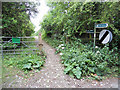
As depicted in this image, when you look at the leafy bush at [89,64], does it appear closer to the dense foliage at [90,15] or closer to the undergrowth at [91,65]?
the undergrowth at [91,65]

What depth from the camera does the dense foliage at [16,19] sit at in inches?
135

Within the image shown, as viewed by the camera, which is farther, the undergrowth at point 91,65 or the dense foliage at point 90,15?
the dense foliage at point 90,15

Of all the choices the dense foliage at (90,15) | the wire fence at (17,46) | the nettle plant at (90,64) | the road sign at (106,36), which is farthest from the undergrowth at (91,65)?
the wire fence at (17,46)

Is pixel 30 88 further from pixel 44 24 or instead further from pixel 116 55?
pixel 44 24

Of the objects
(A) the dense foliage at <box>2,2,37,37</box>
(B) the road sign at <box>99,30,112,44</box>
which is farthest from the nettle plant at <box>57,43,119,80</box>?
(A) the dense foliage at <box>2,2,37,37</box>

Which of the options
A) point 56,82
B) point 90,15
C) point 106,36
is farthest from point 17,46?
point 106,36

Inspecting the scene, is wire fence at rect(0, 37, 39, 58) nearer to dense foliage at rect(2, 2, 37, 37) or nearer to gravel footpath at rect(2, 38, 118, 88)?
dense foliage at rect(2, 2, 37, 37)

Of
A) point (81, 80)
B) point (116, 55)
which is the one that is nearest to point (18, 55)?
point (81, 80)

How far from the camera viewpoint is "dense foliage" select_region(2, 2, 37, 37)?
3.44 meters

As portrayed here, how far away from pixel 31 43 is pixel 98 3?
13.1 ft

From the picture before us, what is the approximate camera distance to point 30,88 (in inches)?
82.0

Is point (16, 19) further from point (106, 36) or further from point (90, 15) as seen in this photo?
point (106, 36)

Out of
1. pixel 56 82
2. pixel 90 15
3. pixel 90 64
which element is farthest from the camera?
pixel 90 15

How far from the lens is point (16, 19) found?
3.91 metres
